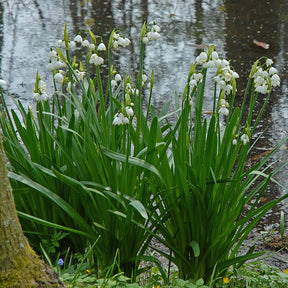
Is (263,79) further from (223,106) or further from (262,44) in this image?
(262,44)

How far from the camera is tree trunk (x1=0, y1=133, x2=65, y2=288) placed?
202cm

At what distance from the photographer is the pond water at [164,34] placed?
5.82 meters

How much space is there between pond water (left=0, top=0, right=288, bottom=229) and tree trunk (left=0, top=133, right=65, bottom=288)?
2811 millimetres

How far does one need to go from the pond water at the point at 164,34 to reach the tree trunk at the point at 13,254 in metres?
2.81

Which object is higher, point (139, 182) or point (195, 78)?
point (195, 78)

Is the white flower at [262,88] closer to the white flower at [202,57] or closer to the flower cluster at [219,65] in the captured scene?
the flower cluster at [219,65]

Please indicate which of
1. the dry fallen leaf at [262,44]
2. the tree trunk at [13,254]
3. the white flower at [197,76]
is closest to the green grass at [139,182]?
the white flower at [197,76]

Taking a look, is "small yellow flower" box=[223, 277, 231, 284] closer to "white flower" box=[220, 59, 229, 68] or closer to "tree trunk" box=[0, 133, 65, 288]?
"tree trunk" box=[0, 133, 65, 288]

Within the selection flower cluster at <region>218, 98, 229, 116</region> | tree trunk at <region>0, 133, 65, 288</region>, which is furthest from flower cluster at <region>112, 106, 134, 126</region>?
tree trunk at <region>0, 133, 65, 288</region>

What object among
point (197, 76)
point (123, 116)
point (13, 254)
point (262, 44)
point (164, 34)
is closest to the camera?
point (13, 254)

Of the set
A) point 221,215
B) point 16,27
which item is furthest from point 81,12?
point 221,215

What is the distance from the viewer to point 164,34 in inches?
292

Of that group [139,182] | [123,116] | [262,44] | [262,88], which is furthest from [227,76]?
[262,44]

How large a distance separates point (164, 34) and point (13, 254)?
5.75 metres
